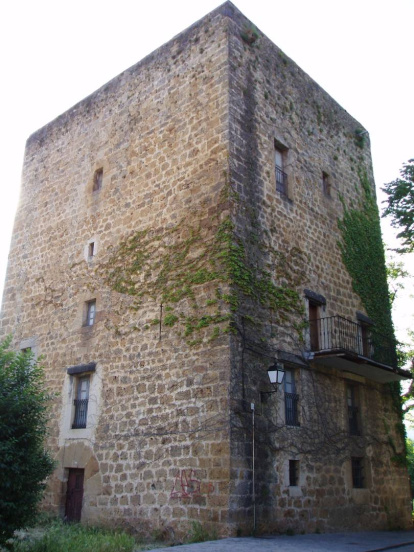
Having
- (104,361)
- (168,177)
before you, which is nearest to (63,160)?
(168,177)

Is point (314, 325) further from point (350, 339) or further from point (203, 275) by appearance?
point (203, 275)

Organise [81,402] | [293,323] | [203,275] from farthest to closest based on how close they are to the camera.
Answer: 1. [81,402]
2. [293,323]
3. [203,275]

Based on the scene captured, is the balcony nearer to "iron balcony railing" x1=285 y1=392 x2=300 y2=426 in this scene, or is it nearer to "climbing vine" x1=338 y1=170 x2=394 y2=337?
"climbing vine" x1=338 y1=170 x2=394 y2=337

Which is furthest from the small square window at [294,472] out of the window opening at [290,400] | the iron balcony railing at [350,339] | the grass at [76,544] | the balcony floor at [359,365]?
the grass at [76,544]

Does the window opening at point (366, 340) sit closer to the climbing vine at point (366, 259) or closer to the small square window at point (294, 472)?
the climbing vine at point (366, 259)

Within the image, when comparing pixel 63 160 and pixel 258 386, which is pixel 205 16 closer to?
pixel 63 160

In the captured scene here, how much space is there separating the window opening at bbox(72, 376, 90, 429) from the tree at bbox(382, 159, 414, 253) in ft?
26.6

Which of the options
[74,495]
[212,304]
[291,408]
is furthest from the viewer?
[74,495]

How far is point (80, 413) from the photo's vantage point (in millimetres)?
13156

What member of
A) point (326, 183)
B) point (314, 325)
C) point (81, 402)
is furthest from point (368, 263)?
point (81, 402)

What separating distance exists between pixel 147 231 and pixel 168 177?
4.46 ft

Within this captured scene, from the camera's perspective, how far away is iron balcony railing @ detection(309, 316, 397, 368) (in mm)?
13117

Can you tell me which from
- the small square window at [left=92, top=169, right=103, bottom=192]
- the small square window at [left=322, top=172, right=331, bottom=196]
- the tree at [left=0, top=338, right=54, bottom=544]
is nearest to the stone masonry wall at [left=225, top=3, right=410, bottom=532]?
the small square window at [left=322, top=172, right=331, bottom=196]

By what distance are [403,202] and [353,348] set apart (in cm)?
382
